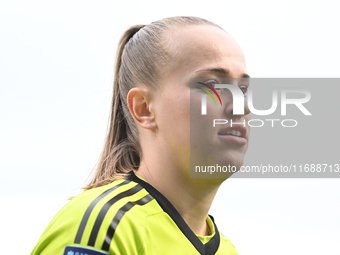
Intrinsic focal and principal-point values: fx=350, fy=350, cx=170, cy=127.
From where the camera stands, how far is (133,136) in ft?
7.84

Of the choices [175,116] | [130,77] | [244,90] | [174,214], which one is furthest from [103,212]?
[244,90]

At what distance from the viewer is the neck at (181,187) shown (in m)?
2.11

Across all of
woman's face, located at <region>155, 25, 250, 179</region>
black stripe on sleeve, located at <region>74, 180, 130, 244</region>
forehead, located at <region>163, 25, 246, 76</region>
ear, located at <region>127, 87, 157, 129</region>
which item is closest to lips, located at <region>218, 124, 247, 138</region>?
woman's face, located at <region>155, 25, 250, 179</region>

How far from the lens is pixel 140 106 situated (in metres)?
2.20

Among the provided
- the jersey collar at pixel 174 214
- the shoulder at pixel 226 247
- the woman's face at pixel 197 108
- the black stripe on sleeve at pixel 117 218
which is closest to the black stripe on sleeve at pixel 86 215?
the black stripe on sleeve at pixel 117 218

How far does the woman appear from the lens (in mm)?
1777

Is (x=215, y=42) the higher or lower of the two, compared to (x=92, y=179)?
higher

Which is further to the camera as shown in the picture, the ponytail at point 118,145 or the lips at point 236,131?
the ponytail at point 118,145

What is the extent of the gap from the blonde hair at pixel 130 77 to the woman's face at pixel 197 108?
0.37 ft

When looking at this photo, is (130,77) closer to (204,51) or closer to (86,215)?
(204,51)

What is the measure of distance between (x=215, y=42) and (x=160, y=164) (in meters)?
0.81

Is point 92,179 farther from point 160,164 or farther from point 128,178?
point 160,164

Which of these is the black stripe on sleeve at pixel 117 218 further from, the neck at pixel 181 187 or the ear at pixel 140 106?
the ear at pixel 140 106

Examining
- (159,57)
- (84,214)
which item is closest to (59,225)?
(84,214)
